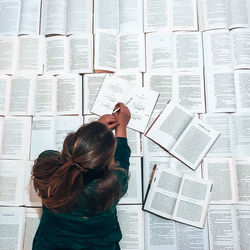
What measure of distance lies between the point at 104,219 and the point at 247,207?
0.59 metres

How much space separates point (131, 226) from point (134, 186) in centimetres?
15

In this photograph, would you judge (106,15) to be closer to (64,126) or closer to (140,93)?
(140,93)

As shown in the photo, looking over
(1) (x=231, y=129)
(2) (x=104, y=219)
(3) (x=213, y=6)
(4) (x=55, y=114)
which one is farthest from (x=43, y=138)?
(3) (x=213, y=6)

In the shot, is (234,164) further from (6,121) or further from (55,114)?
(6,121)

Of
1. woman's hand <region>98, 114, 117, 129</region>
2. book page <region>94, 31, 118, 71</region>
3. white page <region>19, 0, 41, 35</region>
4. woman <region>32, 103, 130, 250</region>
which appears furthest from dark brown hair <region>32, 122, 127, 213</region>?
white page <region>19, 0, 41, 35</region>

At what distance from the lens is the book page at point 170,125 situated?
970 millimetres

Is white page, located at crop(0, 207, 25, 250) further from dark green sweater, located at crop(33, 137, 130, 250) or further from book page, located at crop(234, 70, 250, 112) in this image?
book page, located at crop(234, 70, 250, 112)

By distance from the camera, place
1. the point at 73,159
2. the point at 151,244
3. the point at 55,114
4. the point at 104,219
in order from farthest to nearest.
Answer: the point at 55,114
the point at 151,244
the point at 104,219
the point at 73,159

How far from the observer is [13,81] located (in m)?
1.04

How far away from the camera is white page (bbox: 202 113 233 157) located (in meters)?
0.96

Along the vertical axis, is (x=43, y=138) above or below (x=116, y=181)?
above

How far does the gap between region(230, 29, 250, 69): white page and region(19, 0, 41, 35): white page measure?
2.86ft

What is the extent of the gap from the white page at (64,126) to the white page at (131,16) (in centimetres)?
45

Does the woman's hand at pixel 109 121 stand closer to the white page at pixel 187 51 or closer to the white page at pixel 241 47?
the white page at pixel 187 51
